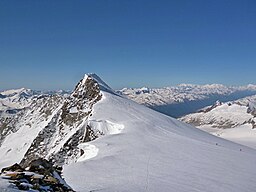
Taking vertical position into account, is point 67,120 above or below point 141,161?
below

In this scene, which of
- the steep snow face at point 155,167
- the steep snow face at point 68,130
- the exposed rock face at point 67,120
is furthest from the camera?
the exposed rock face at point 67,120

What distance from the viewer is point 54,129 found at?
87.0m

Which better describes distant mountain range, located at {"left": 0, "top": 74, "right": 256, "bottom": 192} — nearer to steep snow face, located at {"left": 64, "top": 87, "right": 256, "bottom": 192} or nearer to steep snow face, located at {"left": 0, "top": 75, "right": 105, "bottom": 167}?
steep snow face, located at {"left": 64, "top": 87, "right": 256, "bottom": 192}

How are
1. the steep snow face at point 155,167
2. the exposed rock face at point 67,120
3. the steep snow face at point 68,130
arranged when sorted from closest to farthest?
the steep snow face at point 155,167
the steep snow face at point 68,130
the exposed rock face at point 67,120

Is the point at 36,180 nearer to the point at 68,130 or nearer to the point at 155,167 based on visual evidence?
the point at 155,167

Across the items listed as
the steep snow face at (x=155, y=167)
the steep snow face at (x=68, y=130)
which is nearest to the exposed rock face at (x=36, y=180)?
the steep snow face at (x=155, y=167)

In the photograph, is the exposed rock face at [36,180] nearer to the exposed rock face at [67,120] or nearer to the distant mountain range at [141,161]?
the distant mountain range at [141,161]

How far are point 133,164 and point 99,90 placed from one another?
52716 millimetres

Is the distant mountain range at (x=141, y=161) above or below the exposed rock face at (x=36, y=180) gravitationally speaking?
below

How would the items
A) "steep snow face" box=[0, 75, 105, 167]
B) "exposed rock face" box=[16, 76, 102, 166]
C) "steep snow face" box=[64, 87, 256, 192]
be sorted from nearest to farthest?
"steep snow face" box=[64, 87, 256, 192], "steep snow face" box=[0, 75, 105, 167], "exposed rock face" box=[16, 76, 102, 166]

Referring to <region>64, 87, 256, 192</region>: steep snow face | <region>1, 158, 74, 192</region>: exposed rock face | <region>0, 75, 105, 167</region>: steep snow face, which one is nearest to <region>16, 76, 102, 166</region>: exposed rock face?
<region>0, 75, 105, 167</region>: steep snow face

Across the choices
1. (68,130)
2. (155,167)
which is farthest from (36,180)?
(68,130)

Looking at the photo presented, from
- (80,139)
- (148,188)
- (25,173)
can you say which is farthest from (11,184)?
(80,139)

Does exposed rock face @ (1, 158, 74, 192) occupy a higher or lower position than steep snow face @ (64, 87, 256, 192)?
higher
